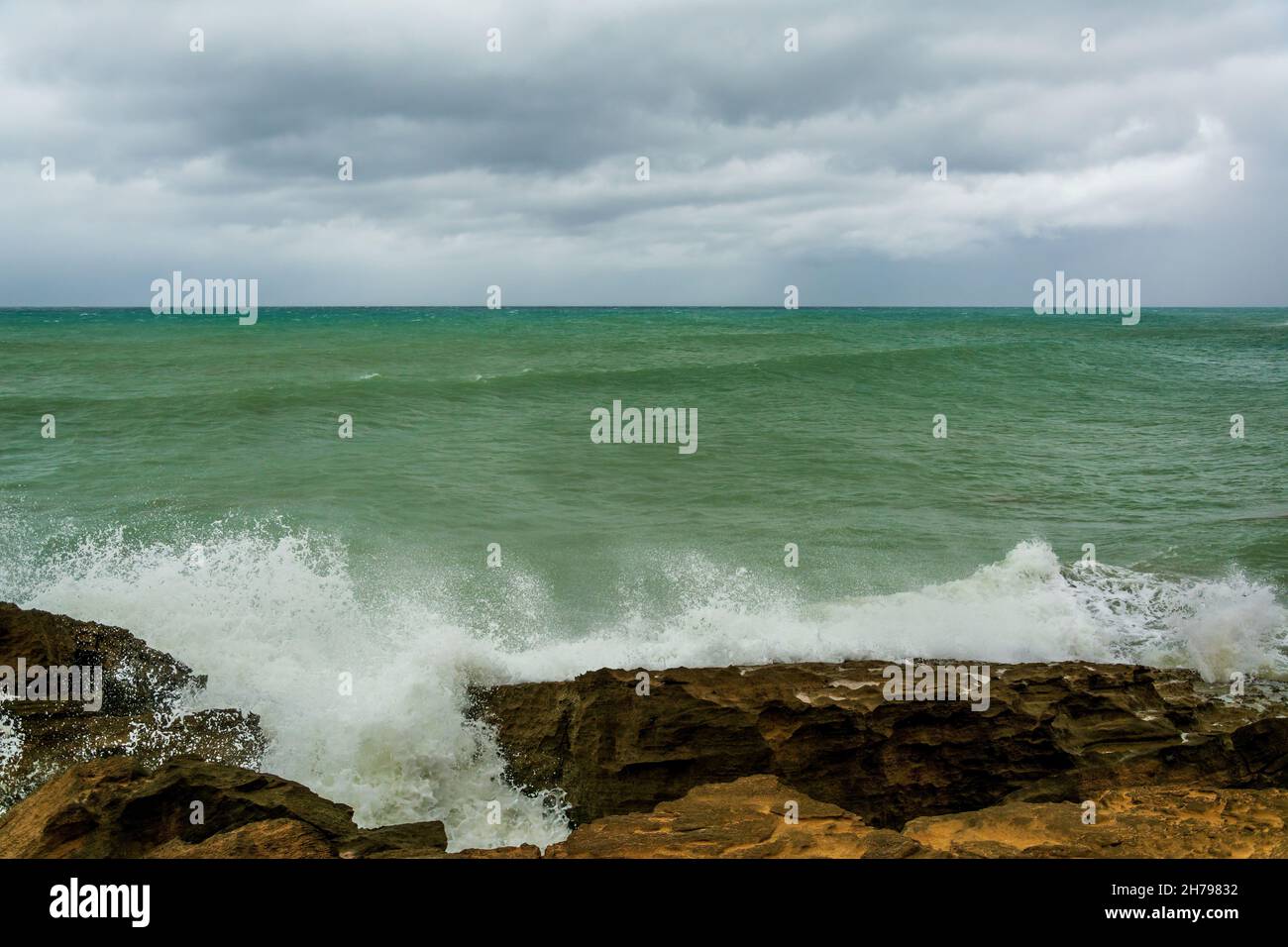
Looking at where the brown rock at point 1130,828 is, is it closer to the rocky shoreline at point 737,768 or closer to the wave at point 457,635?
the rocky shoreline at point 737,768

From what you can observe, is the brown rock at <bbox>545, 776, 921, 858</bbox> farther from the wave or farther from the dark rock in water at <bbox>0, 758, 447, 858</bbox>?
the wave

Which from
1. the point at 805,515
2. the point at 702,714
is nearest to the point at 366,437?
the point at 805,515

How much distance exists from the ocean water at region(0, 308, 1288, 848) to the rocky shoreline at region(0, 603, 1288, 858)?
648 millimetres

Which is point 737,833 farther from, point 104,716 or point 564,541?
point 564,541

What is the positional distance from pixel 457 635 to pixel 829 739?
3585 millimetres

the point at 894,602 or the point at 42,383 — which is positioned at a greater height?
Answer: the point at 42,383

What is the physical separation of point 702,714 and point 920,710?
1.59 metres

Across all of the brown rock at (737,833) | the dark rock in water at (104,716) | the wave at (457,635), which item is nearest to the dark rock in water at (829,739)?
the wave at (457,635)

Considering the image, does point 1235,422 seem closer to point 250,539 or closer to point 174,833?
point 250,539

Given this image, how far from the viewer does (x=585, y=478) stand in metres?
15.7

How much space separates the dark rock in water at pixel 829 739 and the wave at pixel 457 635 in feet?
1.82

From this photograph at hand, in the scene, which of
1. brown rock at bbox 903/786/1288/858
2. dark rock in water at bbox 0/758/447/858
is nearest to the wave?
dark rock in water at bbox 0/758/447/858

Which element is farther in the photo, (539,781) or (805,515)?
(805,515)

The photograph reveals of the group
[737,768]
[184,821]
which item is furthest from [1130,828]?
[184,821]
